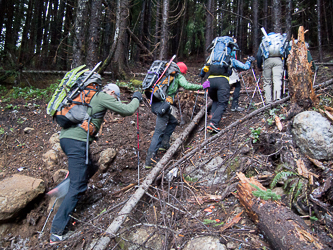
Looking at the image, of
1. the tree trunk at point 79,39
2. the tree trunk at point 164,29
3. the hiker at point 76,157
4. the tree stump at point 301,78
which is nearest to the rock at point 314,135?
the tree stump at point 301,78

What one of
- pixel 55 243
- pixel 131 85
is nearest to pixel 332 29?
pixel 131 85

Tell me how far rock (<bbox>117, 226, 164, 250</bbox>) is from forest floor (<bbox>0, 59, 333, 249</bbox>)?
0.07 metres

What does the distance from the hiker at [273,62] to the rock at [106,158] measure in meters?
4.68

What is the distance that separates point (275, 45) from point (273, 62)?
478mm

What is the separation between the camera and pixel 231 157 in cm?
426

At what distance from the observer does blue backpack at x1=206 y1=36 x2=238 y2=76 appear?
5.67 metres

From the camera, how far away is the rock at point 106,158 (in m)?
5.44

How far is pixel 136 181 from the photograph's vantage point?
4922mm

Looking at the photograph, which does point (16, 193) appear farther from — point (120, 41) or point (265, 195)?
point (120, 41)

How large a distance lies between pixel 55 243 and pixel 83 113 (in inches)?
87.1

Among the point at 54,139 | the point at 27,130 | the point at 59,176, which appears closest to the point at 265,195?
the point at 59,176

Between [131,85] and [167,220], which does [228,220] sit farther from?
[131,85]

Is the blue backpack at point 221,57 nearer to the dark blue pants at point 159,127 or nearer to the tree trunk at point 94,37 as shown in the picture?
the dark blue pants at point 159,127

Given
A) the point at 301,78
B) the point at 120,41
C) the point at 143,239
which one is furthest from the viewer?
the point at 120,41
